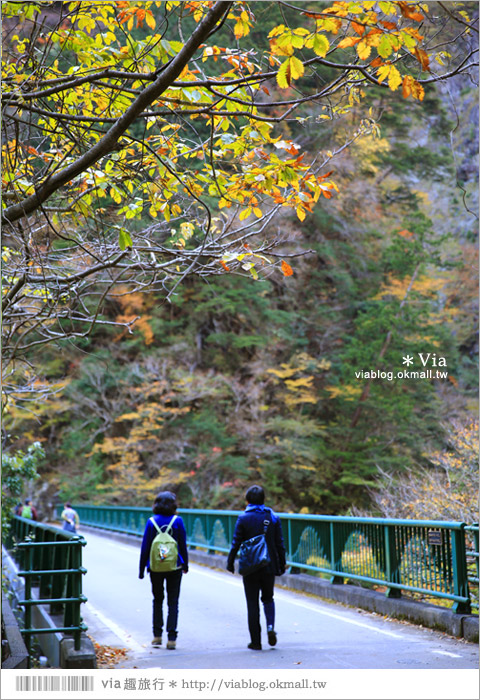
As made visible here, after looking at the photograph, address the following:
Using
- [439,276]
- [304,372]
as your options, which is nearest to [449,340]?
[439,276]

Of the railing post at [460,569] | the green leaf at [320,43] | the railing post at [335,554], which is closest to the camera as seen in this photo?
the green leaf at [320,43]

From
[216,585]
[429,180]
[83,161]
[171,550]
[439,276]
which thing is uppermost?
[429,180]

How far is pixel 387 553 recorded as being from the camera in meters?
9.62

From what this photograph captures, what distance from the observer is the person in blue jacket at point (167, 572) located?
7.79 m

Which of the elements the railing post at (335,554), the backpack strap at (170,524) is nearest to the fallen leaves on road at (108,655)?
the backpack strap at (170,524)

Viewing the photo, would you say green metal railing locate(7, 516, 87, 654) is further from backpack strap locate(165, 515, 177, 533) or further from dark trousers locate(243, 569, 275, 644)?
dark trousers locate(243, 569, 275, 644)

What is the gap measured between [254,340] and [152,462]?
7.16 m

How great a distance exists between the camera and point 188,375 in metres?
33.9

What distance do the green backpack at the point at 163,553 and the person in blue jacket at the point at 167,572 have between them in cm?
10

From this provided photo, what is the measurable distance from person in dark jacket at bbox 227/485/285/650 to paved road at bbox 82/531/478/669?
246mm

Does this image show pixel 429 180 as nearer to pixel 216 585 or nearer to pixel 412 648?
pixel 216 585

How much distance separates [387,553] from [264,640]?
7.26 feet

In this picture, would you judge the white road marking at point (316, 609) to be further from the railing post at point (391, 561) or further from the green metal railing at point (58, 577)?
the green metal railing at point (58, 577)

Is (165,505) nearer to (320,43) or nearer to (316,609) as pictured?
(316,609)
